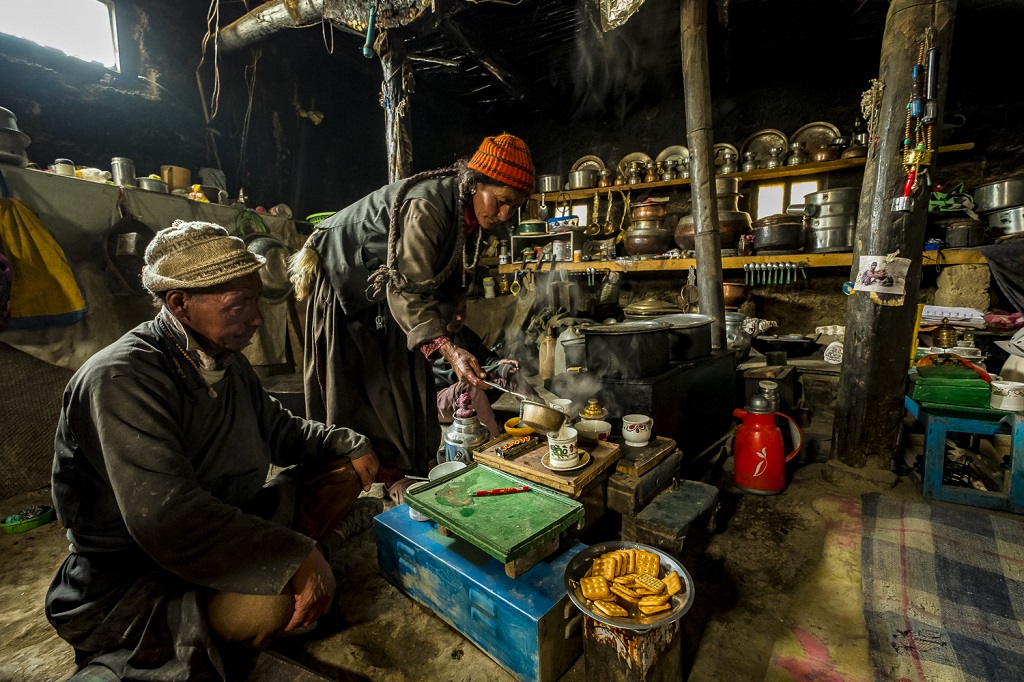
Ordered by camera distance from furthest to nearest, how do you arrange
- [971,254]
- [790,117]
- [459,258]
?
[790,117] → [971,254] → [459,258]

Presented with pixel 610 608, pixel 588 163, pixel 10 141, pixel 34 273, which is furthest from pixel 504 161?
pixel 588 163

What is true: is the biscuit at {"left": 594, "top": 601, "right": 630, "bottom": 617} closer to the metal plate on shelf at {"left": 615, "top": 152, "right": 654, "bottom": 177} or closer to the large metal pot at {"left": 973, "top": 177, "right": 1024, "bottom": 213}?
the large metal pot at {"left": 973, "top": 177, "right": 1024, "bottom": 213}

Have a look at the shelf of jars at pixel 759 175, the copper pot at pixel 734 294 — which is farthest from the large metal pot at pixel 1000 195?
the copper pot at pixel 734 294

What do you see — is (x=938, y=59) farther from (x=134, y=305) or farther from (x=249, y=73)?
(x=249, y=73)

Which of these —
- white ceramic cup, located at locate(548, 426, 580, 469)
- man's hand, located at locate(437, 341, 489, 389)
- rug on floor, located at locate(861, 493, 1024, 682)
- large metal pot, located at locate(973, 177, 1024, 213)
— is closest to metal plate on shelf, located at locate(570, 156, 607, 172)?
large metal pot, located at locate(973, 177, 1024, 213)

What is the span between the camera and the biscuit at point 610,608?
144cm

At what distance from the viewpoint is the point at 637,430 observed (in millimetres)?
2400

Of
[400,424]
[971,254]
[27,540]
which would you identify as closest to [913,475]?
[971,254]

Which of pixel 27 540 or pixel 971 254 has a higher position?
pixel 971 254

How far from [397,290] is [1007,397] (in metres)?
3.55

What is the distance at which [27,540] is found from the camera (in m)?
2.69

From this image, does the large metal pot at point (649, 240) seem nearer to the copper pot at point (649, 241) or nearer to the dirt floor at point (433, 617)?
the copper pot at point (649, 241)

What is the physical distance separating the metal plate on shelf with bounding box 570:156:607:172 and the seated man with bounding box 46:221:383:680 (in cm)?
799

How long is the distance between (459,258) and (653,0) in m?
5.20
